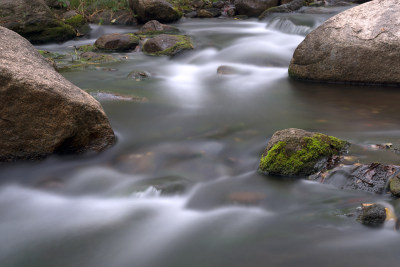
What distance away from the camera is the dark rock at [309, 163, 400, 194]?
325cm

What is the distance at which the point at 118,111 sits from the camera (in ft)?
18.8

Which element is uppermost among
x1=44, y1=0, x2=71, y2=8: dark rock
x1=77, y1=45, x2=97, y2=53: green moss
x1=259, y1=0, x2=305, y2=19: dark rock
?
x1=259, y1=0, x2=305, y2=19: dark rock

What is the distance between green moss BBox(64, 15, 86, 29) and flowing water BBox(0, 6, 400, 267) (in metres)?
7.66

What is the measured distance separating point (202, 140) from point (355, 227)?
7.45 ft

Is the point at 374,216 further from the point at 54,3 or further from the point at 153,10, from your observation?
the point at 54,3

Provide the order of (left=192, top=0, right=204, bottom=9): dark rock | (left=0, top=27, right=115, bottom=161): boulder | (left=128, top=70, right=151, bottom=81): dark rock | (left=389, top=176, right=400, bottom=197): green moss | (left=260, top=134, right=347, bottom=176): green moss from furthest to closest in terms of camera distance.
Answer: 1. (left=192, top=0, right=204, bottom=9): dark rock
2. (left=128, top=70, right=151, bottom=81): dark rock
3. (left=0, top=27, right=115, bottom=161): boulder
4. (left=260, top=134, right=347, bottom=176): green moss
5. (left=389, top=176, right=400, bottom=197): green moss

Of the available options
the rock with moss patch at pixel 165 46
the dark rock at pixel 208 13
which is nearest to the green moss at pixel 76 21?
the rock with moss patch at pixel 165 46

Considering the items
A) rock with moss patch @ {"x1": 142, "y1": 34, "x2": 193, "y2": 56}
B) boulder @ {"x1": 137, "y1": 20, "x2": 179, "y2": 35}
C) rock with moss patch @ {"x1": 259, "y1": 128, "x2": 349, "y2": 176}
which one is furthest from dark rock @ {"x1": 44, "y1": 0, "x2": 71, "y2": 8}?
rock with moss patch @ {"x1": 259, "y1": 128, "x2": 349, "y2": 176}

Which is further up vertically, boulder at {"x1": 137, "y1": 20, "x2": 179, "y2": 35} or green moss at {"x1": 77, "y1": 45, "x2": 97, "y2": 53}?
boulder at {"x1": 137, "y1": 20, "x2": 179, "y2": 35}

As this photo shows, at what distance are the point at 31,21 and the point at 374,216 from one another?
10.9 meters

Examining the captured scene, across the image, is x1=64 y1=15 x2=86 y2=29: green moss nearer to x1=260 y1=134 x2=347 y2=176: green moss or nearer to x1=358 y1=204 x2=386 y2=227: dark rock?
x1=260 y1=134 x2=347 y2=176: green moss

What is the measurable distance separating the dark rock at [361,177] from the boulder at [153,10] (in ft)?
38.8

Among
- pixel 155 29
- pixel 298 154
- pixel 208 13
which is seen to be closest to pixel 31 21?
pixel 155 29

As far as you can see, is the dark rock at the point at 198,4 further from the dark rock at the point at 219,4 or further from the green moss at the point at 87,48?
the green moss at the point at 87,48
